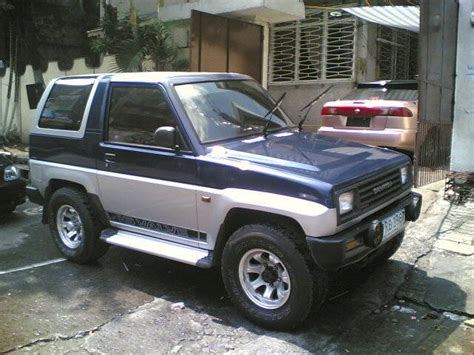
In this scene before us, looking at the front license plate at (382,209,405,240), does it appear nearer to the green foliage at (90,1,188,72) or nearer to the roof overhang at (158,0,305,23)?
the roof overhang at (158,0,305,23)

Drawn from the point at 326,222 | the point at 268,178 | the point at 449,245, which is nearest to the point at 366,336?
the point at 326,222

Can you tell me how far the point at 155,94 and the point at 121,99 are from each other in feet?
1.58

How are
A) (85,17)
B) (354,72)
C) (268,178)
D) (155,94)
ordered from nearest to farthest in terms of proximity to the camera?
(268,178), (155,94), (354,72), (85,17)

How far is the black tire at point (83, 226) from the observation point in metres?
5.15

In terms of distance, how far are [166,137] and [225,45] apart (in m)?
5.85

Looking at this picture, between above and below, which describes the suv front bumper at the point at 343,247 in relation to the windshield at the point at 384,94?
below

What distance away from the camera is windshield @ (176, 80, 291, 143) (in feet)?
14.6

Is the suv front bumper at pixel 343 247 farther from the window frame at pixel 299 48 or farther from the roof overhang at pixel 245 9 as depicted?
the window frame at pixel 299 48

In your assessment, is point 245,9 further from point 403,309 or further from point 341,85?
point 403,309

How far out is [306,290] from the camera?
12.0 ft

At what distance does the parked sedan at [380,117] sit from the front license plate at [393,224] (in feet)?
11.5

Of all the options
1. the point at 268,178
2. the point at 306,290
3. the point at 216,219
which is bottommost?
the point at 306,290

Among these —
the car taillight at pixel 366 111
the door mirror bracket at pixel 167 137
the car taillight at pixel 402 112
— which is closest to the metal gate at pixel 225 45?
the car taillight at pixel 366 111

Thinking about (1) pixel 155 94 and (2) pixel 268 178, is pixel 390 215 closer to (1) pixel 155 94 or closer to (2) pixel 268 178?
(2) pixel 268 178
